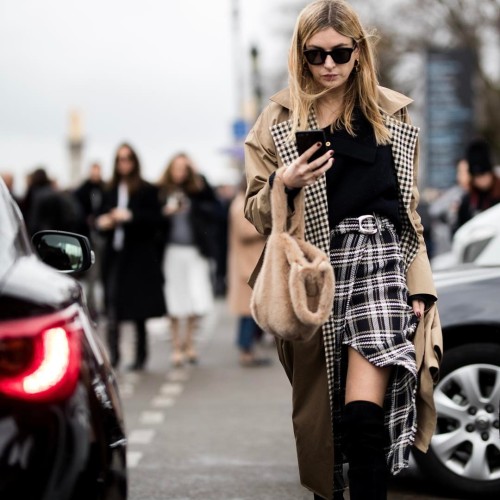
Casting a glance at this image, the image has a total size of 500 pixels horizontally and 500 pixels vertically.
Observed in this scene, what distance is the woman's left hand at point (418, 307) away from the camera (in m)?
4.98

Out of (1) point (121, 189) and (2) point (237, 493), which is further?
(1) point (121, 189)

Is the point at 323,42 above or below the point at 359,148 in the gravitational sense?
above

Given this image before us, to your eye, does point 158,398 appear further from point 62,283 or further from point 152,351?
point 62,283

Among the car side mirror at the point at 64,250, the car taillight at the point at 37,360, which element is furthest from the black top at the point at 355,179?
the car taillight at the point at 37,360

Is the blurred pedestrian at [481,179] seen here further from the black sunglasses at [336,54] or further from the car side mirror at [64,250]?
the car side mirror at [64,250]

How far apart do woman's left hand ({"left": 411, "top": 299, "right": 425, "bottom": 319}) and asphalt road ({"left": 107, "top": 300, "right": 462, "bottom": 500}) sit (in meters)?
1.73

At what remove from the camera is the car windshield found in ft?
12.1

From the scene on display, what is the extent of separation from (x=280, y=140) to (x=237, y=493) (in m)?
2.36

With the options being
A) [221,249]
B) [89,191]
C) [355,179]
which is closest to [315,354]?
[355,179]

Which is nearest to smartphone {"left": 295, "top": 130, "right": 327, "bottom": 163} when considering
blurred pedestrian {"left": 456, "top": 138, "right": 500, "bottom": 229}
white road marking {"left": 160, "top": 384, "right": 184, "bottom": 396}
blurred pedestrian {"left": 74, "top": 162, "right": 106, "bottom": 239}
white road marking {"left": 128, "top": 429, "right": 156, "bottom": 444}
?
white road marking {"left": 128, "top": 429, "right": 156, "bottom": 444}

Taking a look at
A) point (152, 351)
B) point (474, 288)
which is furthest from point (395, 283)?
point (152, 351)

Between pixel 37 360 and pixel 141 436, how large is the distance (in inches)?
215

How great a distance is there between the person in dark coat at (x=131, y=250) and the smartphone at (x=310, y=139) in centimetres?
824

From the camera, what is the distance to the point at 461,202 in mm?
13828
